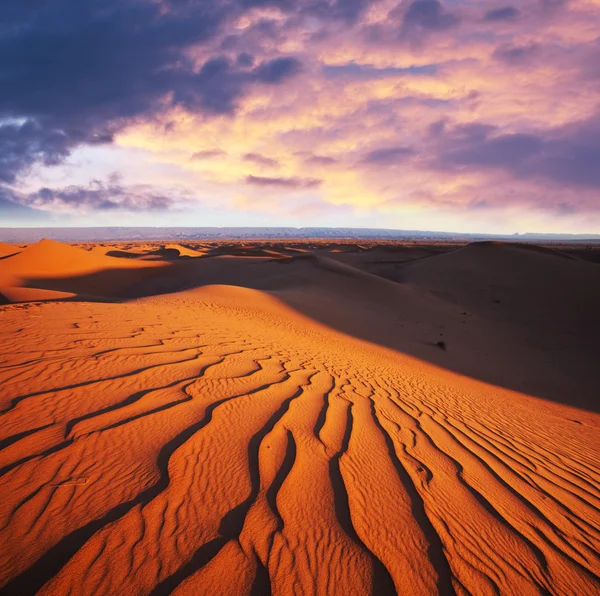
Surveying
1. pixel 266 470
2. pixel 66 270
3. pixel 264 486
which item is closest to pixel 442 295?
pixel 266 470

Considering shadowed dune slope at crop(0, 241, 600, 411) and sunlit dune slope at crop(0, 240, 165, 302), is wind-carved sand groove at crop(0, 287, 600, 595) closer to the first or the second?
shadowed dune slope at crop(0, 241, 600, 411)

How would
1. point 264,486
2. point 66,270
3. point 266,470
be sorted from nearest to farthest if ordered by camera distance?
point 264,486
point 266,470
point 66,270

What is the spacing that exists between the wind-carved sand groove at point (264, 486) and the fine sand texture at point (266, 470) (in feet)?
0.04

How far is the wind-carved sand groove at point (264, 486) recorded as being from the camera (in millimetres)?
1522

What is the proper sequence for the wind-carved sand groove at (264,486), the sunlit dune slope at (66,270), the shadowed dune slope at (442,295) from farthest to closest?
the sunlit dune slope at (66,270), the shadowed dune slope at (442,295), the wind-carved sand groove at (264,486)

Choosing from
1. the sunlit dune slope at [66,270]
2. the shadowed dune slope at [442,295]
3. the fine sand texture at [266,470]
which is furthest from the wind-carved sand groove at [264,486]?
the sunlit dune slope at [66,270]

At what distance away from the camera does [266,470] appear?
87.9 inches

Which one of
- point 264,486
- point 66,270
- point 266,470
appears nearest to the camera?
point 264,486

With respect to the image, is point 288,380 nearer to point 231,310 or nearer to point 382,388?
point 382,388

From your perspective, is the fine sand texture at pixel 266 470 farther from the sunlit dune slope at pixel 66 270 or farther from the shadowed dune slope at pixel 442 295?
the sunlit dune slope at pixel 66 270

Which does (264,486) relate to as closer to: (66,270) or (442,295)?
(442,295)

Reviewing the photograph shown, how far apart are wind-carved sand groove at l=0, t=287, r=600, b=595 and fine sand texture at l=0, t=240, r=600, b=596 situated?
0.4 inches

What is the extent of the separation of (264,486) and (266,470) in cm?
16

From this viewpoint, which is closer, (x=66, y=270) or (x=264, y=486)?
(x=264, y=486)
